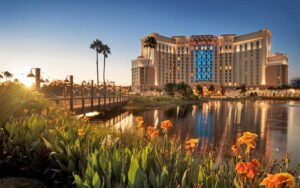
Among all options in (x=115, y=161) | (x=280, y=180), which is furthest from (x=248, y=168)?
(x=115, y=161)

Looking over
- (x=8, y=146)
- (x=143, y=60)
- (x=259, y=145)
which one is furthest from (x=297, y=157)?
(x=143, y=60)

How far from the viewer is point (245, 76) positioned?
17700cm

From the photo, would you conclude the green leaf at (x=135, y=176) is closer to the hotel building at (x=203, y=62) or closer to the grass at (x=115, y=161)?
the grass at (x=115, y=161)

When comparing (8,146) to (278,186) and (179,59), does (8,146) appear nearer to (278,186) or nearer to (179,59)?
(278,186)

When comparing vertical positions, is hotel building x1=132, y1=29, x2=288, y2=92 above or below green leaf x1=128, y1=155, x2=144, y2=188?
above

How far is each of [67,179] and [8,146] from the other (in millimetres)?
1931

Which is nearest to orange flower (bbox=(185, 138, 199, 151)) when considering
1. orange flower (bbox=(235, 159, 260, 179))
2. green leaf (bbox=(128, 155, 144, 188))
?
green leaf (bbox=(128, 155, 144, 188))

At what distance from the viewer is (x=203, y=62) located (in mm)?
186125

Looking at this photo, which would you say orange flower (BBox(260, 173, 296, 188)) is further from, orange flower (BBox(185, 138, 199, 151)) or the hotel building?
the hotel building

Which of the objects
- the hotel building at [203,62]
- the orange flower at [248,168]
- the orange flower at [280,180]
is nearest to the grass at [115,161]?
the orange flower at [248,168]

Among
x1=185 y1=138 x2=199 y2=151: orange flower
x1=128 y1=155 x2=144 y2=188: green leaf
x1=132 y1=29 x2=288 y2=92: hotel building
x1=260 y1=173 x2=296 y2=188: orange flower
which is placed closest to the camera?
x1=260 y1=173 x2=296 y2=188: orange flower

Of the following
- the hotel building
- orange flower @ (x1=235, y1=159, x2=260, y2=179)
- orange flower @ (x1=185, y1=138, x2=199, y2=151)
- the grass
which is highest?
the hotel building

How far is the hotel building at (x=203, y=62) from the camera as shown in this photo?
6905 inches

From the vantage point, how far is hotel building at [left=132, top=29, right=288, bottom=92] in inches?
6905
